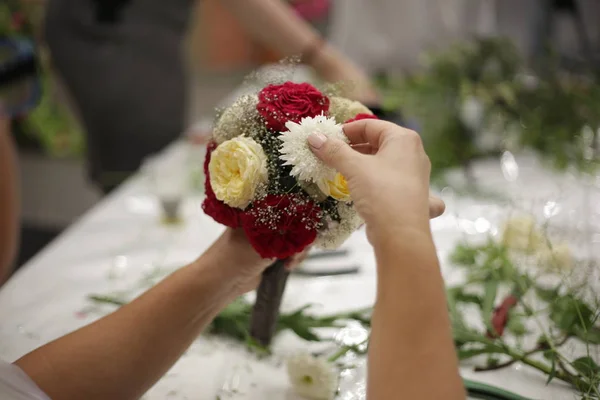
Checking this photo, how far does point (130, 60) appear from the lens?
75.0 inches

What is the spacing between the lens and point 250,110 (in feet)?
2.49

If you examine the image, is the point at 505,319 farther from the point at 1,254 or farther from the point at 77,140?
the point at 77,140

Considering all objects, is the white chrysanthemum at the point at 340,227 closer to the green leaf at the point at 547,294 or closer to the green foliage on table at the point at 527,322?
the green foliage on table at the point at 527,322

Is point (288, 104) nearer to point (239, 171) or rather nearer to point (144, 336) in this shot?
point (239, 171)

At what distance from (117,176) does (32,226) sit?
1.52 metres

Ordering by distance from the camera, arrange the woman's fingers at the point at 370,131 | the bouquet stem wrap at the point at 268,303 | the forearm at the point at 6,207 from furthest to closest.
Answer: the forearm at the point at 6,207, the bouquet stem wrap at the point at 268,303, the woman's fingers at the point at 370,131

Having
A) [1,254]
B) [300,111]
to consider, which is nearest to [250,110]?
[300,111]

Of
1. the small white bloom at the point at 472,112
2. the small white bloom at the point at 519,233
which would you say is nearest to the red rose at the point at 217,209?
the small white bloom at the point at 519,233

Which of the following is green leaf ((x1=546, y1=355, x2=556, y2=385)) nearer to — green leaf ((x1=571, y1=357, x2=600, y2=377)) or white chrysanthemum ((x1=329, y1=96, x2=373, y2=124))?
green leaf ((x1=571, y1=357, x2=600, y2=377))

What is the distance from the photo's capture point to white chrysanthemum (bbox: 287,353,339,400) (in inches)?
32.6

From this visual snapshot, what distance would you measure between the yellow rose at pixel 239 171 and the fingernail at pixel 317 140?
0.08 metres

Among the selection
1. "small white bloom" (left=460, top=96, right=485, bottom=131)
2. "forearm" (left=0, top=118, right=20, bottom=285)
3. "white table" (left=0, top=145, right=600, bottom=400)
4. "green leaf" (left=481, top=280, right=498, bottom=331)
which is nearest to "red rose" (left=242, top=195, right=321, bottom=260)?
Answer: "white table" (left=0, top=145, right=600, bottom=400)

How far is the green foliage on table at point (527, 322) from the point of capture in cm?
83

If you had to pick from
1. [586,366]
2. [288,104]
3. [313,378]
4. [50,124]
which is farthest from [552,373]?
[50,124]
